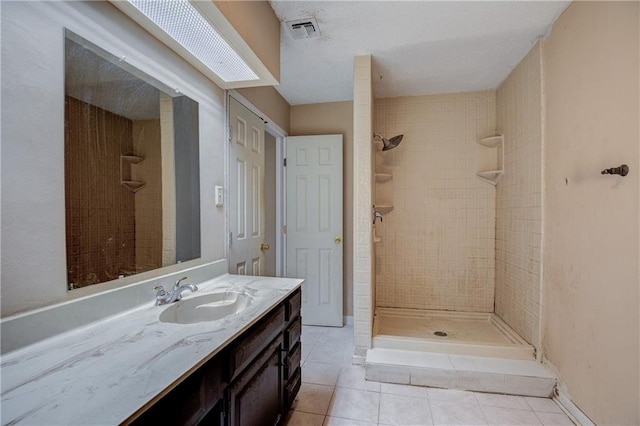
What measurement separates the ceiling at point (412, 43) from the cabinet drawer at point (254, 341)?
177cm

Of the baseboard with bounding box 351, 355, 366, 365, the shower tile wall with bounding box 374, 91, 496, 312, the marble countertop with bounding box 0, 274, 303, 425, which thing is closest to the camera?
the marble countertop with bounding box 0, 274, 303, 425

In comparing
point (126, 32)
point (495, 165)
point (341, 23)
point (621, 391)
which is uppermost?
point (341, 23)

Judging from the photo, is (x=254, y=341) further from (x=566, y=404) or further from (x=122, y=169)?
(x=566, y=404)

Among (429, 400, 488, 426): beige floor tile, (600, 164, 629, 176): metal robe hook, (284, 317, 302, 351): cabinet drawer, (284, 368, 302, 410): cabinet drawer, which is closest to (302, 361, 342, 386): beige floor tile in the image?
(284, 368, 302, 410): cabinet drawer

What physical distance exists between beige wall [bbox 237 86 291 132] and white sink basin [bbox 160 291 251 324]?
4.99 ft

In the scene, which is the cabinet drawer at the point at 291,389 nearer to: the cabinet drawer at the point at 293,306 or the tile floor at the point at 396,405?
the tile floor at the point at 396,405

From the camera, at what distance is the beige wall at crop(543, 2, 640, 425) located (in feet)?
4.28

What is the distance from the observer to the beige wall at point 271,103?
7.83 feet

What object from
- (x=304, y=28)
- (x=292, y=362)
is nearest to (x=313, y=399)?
(x=292, y=362)

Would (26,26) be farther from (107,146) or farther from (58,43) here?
(107,146)

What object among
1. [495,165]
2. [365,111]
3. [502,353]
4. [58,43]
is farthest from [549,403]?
[58,43]

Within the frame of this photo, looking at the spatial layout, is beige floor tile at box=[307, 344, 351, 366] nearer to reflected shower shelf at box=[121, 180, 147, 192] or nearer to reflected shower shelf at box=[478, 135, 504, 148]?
reflected shower shelf at box=[121, 180, 147, 192]

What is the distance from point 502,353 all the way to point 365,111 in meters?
2.11

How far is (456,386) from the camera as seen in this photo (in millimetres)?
2002
